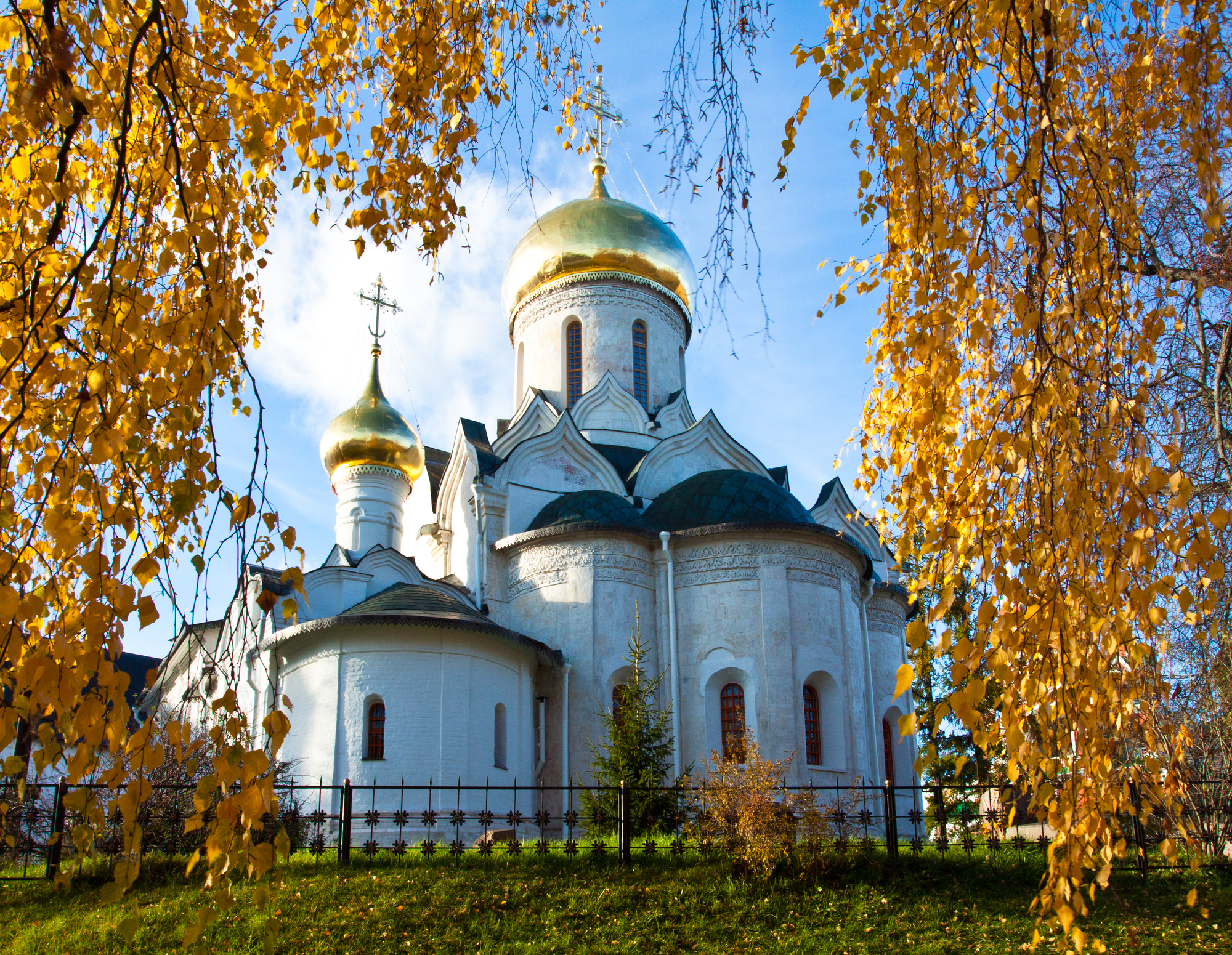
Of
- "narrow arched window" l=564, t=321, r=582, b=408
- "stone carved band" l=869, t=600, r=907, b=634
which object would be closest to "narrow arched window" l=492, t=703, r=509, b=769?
"stone carved band" l=869, t=600, r=907, b=634

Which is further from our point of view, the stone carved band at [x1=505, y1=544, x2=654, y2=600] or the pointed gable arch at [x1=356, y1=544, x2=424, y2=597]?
the pointed gable arch at [x1=356, y1=544, x2=424, y2=597]

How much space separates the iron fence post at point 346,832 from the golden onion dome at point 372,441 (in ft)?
34.7

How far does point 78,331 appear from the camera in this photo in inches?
102

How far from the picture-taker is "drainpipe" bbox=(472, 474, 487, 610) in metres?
13.9

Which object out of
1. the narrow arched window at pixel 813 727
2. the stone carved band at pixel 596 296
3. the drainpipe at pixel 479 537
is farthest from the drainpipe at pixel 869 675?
the stone carved band at pixel 596 296

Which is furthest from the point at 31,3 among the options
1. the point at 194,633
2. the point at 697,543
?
the point at 697,543

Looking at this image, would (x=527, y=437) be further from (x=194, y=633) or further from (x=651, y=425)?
(x=194, y=633)

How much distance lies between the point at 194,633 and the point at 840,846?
6588 mm

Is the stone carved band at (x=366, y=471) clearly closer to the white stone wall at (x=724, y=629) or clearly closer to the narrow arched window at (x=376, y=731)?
the white stone wall at (x=724, y=629)

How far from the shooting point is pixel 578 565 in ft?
43.3

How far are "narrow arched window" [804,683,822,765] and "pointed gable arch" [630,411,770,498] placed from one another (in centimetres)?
367

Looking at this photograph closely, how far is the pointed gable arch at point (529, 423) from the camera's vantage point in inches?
628

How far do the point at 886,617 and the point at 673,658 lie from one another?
4.20 meters

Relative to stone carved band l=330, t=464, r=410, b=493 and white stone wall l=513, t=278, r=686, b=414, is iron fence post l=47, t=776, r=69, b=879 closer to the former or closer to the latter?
white stone wall l=513, t=278, r=686, b=414
